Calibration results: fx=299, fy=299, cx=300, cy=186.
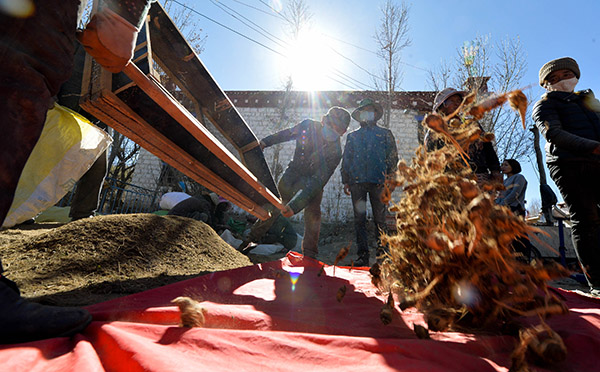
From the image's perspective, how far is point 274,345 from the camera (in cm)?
87

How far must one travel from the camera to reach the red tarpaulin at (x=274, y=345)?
747 mm

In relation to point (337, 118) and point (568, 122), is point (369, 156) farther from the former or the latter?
point (568, 122)

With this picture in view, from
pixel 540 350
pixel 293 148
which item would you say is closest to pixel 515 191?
pixel 540 350

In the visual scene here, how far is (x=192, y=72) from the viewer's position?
2922 mm

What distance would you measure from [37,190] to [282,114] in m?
11.2

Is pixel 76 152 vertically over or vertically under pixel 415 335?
over

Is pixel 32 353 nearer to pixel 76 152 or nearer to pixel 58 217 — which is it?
pixel 76 152

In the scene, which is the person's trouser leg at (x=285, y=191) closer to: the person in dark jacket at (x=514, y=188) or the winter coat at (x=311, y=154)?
the winter coat at (x=311, y=154)

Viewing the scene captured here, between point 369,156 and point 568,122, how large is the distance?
2.22 meters

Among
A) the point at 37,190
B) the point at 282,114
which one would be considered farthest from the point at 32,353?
the point at 282,114

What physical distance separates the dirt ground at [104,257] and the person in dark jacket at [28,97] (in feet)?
1.86

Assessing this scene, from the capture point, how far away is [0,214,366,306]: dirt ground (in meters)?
1.64

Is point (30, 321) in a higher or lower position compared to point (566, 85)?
lower

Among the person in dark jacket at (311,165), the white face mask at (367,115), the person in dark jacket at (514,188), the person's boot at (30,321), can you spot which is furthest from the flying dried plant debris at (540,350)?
the person in dark jacket at (514,188)
